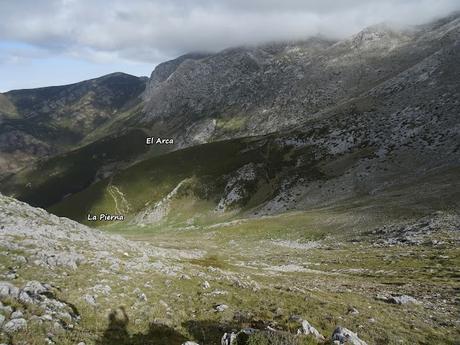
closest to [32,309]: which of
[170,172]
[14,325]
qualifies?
[14,325]

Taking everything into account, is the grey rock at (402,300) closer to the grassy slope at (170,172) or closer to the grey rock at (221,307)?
the grey rock at (221,307)

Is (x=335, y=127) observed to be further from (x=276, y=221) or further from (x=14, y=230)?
(x=14, y=230)

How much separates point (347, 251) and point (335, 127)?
90427mm

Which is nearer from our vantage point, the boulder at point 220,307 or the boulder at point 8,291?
the boulder at point 8,291

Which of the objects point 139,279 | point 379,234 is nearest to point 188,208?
point 379,234

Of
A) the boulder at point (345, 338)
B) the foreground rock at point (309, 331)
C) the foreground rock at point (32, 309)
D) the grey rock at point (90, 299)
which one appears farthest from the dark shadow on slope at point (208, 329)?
the foreground rock at point (32, 309)

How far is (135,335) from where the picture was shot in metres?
18.5

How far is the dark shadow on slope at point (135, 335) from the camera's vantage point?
1761cm

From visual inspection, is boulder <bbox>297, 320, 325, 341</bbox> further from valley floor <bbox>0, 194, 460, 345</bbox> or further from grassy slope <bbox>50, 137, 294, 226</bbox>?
grassy slope <bbox>50, 137, 294, 226</bbox>

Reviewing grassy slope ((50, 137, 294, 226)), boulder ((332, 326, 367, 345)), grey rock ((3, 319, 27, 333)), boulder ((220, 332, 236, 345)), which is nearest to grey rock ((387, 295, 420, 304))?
boulder ((332, 326, 367, 345))

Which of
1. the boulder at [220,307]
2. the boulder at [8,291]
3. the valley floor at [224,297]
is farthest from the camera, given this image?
the boulder at [220,307]

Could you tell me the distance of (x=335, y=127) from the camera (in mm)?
140625

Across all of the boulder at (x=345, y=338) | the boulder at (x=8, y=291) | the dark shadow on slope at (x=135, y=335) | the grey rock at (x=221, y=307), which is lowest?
the grey rock at (x=221, y=307)

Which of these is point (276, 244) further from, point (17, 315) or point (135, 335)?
point (17, 315)
